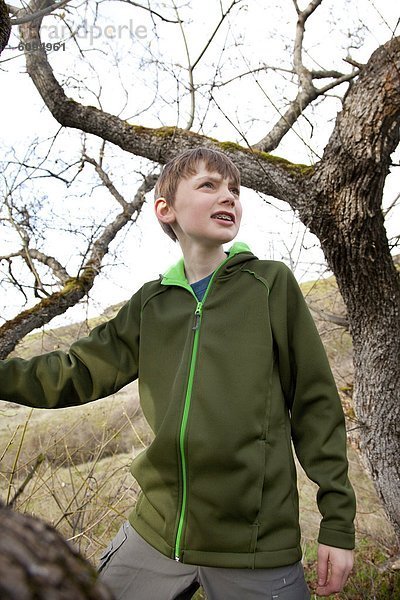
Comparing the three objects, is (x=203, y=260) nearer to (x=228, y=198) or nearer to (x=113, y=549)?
(x=228, y=198)

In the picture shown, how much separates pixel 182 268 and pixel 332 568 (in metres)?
1.13

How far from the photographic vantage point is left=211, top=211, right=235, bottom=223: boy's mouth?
1.90 m

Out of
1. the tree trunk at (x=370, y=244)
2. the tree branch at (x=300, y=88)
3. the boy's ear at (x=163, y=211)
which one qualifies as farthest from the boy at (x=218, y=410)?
the tree branch at (x=300, y=88)

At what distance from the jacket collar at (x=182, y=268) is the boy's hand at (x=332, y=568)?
975 millimetres

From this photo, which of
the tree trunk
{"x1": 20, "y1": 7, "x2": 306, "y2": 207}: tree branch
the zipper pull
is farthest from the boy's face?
{"x1": 20, "y1": 7, "x2": 306, "y2": 207}: tree branch

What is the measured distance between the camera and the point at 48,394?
1.83 meters

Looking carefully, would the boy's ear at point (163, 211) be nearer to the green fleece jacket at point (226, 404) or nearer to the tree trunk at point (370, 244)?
the green fleece jacket at point (226, 404)

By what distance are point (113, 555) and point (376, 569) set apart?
3.35 m

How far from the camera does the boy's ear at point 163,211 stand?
2102 millimetres

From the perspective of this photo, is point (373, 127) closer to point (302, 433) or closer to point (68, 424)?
→ point (302, 433)

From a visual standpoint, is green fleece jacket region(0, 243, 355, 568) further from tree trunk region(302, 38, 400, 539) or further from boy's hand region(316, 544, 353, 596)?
tree trunk region(302, 38, 400, 539)

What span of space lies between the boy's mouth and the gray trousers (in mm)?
1117

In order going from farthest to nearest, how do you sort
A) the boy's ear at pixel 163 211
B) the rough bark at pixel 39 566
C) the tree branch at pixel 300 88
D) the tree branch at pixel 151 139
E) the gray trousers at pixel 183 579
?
the tree branch at pixel 300 88
the tree branch at pixel 151 139
the boy's ear at pixel 163 211
the gray trousers at pixel 183 579
the rough bark at pixel 39 566

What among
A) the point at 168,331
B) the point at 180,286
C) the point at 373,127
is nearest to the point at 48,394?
the point at 168,331
